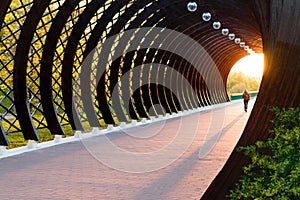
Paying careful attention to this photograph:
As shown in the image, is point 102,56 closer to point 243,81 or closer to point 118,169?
point 118,169

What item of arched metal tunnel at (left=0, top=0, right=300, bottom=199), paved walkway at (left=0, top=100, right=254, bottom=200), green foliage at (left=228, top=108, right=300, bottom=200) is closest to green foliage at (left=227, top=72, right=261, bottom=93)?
arched metal tunnel at (left=0, top=0, right=300, bottom=199)

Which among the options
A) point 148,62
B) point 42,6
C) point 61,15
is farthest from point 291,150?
point 148,62

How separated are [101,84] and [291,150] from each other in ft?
59.0

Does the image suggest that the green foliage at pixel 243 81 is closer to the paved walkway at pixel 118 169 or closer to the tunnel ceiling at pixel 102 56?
the tunnel ceiling at pixel 102 56

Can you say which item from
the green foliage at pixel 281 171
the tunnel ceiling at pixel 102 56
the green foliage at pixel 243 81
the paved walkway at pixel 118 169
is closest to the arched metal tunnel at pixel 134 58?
the tunnel ceiling at pixel 102 56

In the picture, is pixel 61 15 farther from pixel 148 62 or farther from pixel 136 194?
pixel 148 62

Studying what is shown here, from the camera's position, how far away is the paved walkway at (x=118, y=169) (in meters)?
9.51

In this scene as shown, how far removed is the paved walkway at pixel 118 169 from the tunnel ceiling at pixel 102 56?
133 centimetres

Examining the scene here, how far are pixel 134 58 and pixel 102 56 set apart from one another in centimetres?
A: 720

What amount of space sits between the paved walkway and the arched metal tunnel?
1.35m

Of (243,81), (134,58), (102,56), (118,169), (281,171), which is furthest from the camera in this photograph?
(243,81)

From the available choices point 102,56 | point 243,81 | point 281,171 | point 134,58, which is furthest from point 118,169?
point 243,81

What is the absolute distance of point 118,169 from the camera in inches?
484

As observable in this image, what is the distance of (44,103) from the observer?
17469 mm
